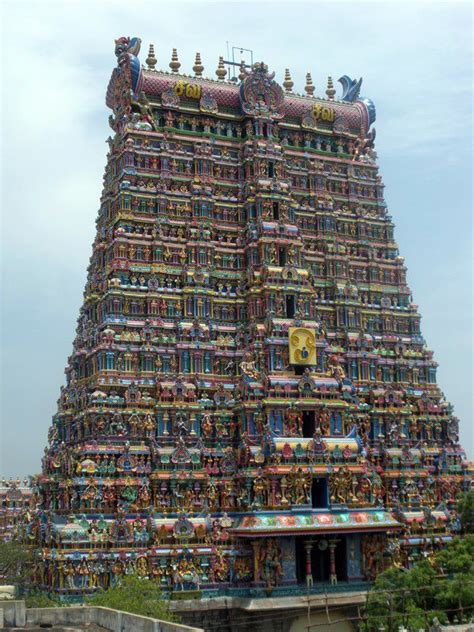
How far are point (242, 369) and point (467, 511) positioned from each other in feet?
55.4

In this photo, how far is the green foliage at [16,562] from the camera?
55.2m

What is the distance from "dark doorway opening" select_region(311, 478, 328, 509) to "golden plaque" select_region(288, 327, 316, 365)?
24.3ft

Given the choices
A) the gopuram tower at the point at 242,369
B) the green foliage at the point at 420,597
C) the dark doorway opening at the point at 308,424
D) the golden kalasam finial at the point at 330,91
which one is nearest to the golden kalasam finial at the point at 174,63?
the gopuram tower at the point at 242,369

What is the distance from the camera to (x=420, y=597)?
4438cm

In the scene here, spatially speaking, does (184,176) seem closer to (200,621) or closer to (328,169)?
(328,169)

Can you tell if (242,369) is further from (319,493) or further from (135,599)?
(135,599)

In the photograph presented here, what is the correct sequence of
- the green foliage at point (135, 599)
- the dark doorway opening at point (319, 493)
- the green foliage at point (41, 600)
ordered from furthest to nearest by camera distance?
the dark doorway opening at point (319, 493) → the green foliage at point (41, 600) → the green foliage at point (135, 599)

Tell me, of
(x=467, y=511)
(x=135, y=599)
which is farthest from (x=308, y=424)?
(x=135, y=599)

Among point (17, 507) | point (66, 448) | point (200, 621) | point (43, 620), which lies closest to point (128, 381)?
point (66, 448)

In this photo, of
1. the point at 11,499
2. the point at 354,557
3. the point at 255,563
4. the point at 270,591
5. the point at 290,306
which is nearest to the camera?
the point at 270,591

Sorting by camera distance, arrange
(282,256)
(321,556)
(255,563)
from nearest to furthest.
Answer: (255,563) → (321,556) → (282,256)

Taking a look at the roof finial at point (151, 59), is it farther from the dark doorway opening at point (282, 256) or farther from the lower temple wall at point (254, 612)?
the lower temple wall at point (254, 612)

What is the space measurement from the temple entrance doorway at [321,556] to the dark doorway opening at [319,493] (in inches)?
78.3

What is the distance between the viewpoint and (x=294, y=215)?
6500 cm
